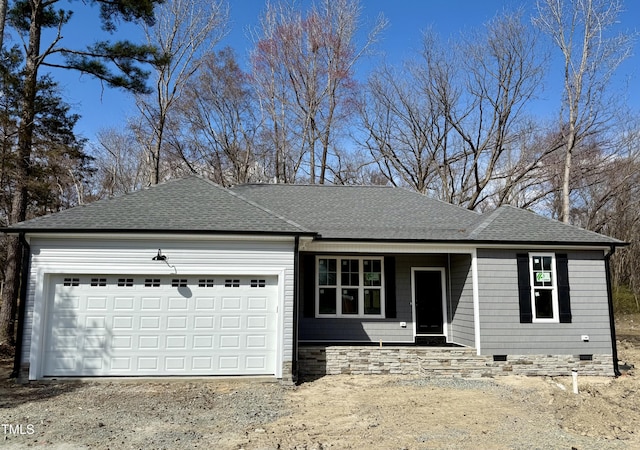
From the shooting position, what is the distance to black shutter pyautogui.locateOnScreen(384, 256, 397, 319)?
10953 millimetres

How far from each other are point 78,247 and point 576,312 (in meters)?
10.6

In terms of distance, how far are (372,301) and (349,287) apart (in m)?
0.69

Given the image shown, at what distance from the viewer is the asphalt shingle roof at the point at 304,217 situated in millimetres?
8438

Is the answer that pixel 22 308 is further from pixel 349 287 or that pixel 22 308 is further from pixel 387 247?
pixel 387 247

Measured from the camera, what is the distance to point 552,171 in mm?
21547

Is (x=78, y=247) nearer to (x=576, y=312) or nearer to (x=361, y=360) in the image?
(x=361, y=360)

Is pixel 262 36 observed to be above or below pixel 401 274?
above

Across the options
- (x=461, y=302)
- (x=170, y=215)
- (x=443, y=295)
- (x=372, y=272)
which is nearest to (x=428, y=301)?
(x=443, y=295)

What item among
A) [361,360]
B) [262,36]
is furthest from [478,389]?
[262,36]

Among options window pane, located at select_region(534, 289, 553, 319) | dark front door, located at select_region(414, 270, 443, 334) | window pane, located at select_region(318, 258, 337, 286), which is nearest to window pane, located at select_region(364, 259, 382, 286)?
window pane, located at select_region(318, 258, 337, 286)

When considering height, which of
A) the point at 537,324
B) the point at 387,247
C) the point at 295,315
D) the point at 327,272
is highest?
the point at 387,247

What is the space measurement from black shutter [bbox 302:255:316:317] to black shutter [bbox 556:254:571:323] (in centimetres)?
567

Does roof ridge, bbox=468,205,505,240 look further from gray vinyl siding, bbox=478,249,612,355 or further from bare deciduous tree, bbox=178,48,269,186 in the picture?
bare deciduous tree, bbox=178,48,269,186

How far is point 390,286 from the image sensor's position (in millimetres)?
11031
